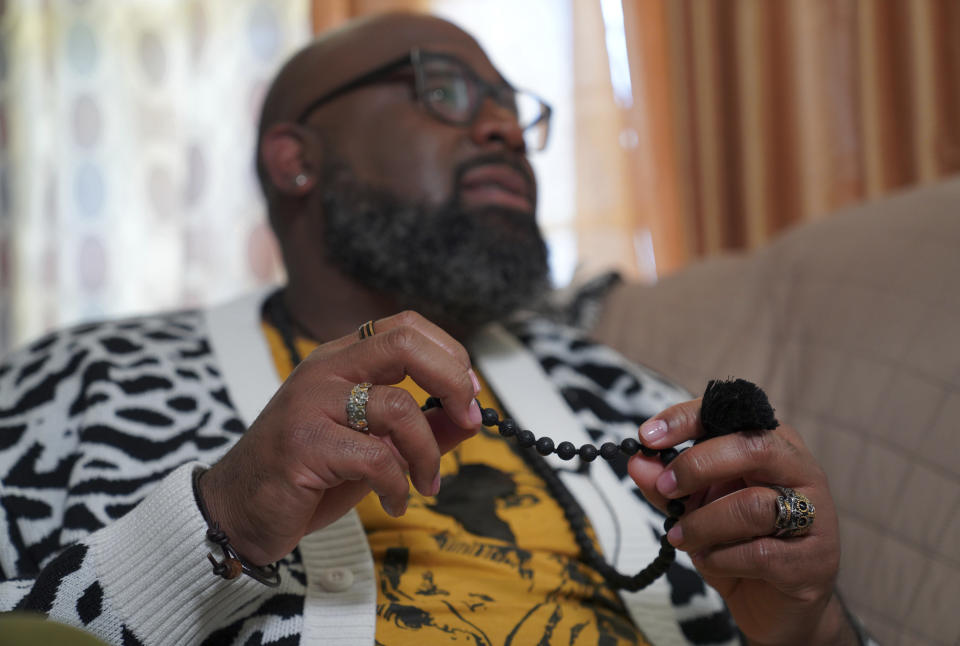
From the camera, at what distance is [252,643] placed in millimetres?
756

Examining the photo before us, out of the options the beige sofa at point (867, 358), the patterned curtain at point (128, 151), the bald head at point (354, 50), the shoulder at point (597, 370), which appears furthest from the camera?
the patterned curtain at point (128, 151)

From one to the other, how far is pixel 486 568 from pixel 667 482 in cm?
29

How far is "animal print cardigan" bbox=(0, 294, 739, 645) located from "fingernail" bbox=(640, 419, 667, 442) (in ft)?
1.00

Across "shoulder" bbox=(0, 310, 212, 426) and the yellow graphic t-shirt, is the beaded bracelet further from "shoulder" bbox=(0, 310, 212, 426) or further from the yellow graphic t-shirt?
"shoulder" bbox=(0, 310, 212, 426)

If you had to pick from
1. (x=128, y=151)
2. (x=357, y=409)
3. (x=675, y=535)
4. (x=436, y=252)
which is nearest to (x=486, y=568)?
(x=675, y=535)

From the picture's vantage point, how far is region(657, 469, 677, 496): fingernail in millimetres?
690

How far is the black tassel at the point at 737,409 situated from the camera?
666mm

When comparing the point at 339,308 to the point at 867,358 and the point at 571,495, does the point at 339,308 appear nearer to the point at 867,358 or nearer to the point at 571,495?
the point at 571,495

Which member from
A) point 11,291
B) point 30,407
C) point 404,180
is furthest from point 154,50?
point 30,407

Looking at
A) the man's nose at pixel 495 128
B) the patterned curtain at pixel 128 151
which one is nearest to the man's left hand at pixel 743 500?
the man's nose at pixel 495 128

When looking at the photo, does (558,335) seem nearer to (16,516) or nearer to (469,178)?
(469,178)

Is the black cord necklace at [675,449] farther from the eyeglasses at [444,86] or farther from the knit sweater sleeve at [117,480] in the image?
the eyeglasses at [444,86]

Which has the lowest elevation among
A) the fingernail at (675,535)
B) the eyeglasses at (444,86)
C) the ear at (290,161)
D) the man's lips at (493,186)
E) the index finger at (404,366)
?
the fingernail at (675,535)

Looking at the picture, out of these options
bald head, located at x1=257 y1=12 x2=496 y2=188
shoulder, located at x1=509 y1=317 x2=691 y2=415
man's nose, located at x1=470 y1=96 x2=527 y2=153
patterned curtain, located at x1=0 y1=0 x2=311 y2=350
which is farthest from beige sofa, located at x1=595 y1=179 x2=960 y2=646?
patterned curtain, located at x1=0 y1=0 x2=311 y2=350
